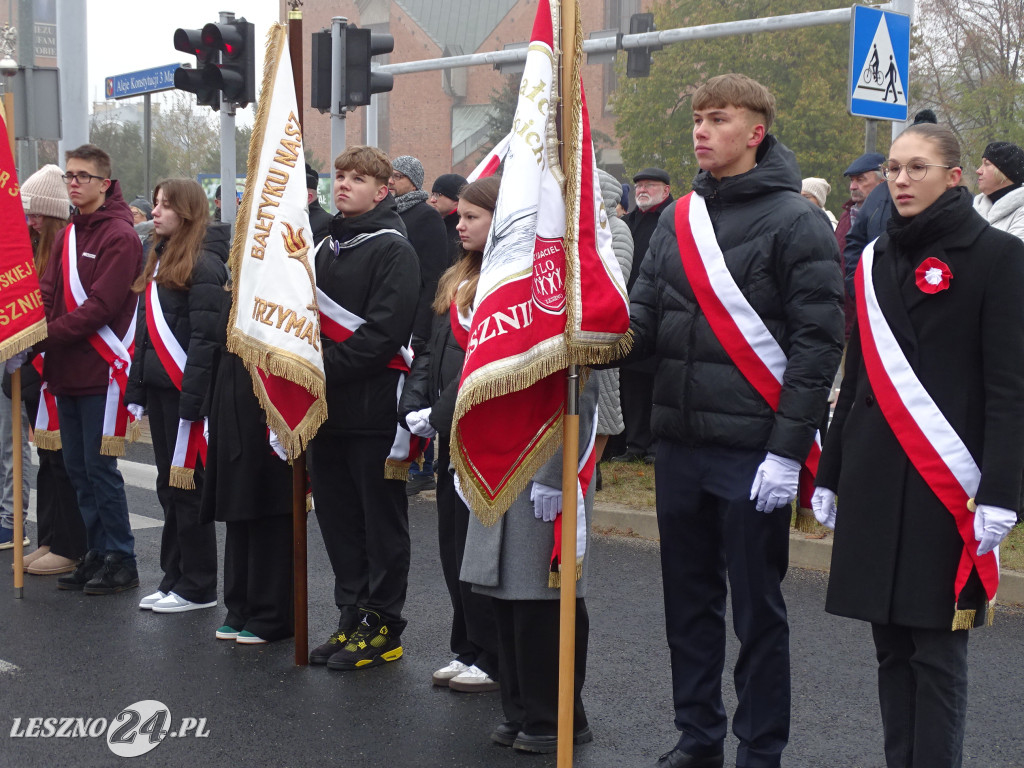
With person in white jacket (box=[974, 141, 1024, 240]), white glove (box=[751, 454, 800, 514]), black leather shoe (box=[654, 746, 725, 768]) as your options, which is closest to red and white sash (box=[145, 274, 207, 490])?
black leather shoe (box=[654, 746, 725, 768])

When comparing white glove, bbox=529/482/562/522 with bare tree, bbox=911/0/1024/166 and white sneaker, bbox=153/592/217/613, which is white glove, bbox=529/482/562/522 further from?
bare tree, bbox=911/0/1024/166

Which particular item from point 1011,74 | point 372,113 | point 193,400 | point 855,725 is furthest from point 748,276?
point 1011,74

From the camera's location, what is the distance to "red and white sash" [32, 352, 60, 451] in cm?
654

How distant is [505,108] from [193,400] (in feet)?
133

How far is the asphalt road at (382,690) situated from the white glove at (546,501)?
853 mm

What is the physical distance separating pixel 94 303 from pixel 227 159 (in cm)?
356

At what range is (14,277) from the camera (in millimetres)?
5914

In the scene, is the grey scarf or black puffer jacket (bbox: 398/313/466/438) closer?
black puffer jacket (bbox: 398/313/466/438)

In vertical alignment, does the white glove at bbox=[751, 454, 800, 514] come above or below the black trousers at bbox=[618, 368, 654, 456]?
above

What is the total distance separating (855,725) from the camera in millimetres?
4363

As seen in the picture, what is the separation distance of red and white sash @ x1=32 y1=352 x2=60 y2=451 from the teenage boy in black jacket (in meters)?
2.11

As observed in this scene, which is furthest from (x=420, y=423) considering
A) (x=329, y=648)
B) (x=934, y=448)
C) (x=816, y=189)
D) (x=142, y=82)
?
(x=142, y=82)

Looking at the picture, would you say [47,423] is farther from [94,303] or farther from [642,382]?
[642,382]

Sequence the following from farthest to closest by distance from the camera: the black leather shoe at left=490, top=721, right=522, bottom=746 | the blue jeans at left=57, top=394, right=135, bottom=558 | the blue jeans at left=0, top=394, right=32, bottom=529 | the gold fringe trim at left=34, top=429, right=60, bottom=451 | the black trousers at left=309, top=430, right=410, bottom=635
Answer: the blue jeans at left=0, top=394, right=32, bottom=529, the gold fringe trim at left=34, top=429, right=60, bottom=451, the blue jeans at left=57, top=394, right=135, bottom=558, the black trousers at left=309, top=430, right=410, bottom=635, the black leather shoe at left=490, top=721, right=522, bottom=746
